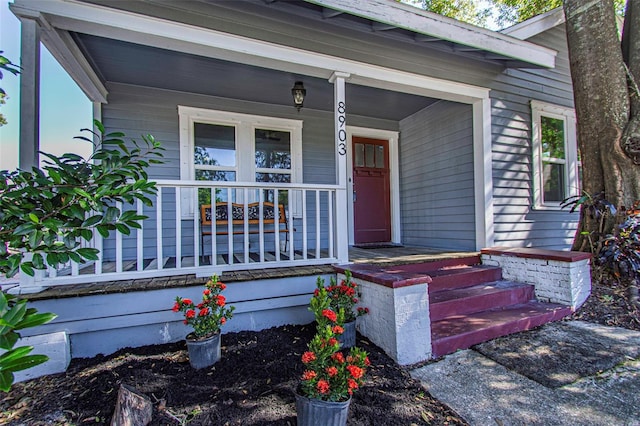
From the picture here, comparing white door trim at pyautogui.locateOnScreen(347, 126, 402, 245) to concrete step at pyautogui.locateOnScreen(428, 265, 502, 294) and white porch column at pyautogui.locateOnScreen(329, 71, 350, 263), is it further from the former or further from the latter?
white porch column at pyautogui.locateOnScreen(329, 71, 350, 263)

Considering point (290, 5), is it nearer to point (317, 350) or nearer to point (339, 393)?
point (317, 350)

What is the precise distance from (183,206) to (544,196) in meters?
5.14

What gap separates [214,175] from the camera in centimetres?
427

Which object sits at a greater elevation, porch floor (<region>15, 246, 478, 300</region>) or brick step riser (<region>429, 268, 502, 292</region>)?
porch floor (<region>15, 246, 478, 300</region>)

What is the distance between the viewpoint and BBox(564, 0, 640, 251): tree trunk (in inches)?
139

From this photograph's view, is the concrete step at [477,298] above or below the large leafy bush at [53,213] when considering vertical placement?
below

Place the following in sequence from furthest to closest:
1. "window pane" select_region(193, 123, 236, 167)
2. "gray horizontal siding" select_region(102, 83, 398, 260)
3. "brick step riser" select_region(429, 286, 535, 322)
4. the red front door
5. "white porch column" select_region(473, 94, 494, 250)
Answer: the red front door → "window pane" select_region(193, 123, 236, 167) → "white porch column" select_region(473, 94, 494, 250) → "gray horizontal siding" select_region(102, 83, 398, 260) → "brick step riser" select_region(429, 286, 535, 322)

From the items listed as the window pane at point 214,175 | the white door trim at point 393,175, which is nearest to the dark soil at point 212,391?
the window pane at point 214,175

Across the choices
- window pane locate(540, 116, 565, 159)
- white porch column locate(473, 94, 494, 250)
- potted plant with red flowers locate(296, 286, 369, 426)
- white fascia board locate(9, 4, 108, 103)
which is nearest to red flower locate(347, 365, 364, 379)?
potted plant with red flowers locate(296, 286, 369, 426)

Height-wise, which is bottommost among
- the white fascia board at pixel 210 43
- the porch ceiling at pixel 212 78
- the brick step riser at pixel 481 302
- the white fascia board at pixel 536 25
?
the brick step riser at pixel 481 302

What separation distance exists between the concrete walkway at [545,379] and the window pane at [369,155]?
133 inches

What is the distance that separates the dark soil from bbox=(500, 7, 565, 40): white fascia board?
4.50 metres

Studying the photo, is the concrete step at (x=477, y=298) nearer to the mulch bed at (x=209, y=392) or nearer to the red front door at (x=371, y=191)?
the mulch bed at (x=209, y=392)

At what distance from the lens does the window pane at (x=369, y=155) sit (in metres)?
5.29
